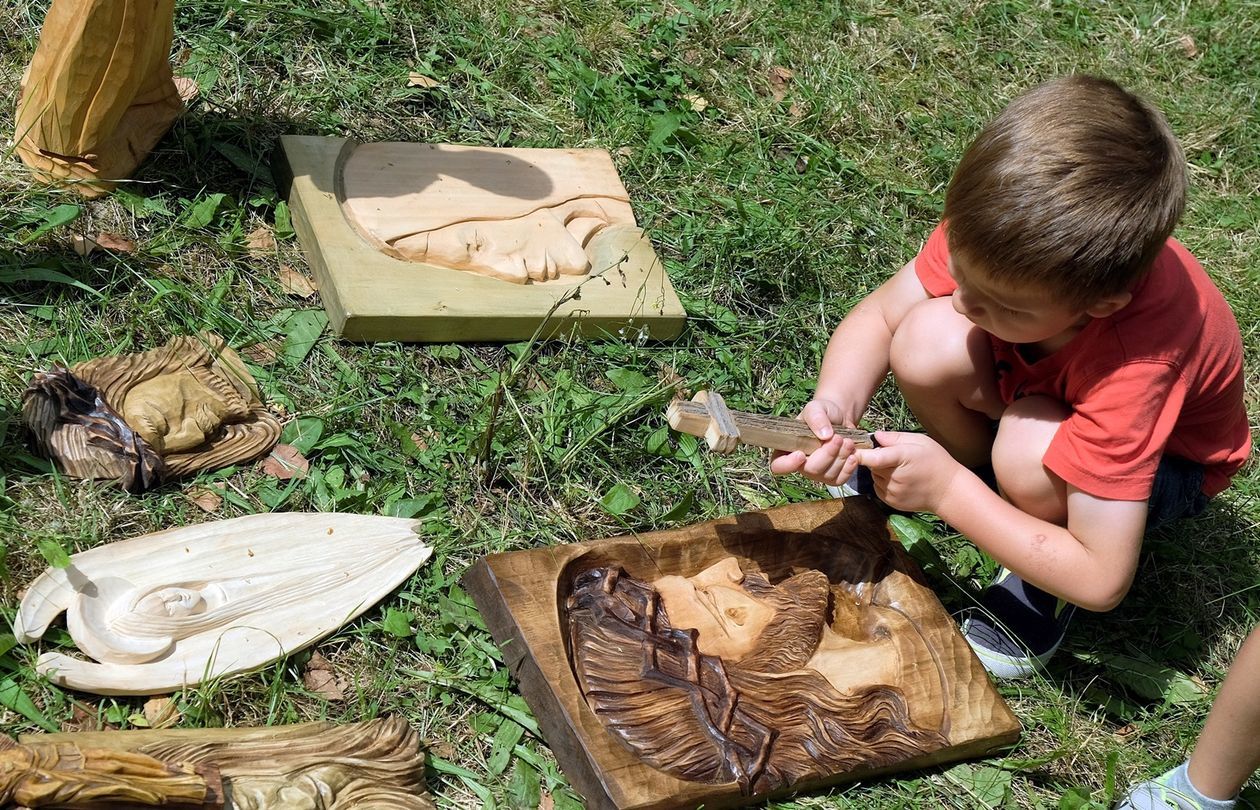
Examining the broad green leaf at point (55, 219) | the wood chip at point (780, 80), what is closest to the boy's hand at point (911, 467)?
the broad green leaf at point (55, 219)

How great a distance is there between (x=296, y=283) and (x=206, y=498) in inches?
26.6

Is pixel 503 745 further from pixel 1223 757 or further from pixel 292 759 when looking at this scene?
pixel 1223 757

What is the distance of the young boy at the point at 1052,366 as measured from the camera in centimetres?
200

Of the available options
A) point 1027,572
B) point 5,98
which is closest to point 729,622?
point 1027,572

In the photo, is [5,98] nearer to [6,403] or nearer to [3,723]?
[6,403]

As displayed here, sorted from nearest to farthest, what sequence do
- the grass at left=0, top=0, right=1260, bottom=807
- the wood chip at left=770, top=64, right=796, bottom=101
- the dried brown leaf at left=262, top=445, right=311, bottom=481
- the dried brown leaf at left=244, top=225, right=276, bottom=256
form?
the grass at left=0, top=0, right=1260, bottom=807 → the dried brown leaf at left=262, top=445, right=311, bottom=481 → the dried brown leaf at left=244, top=225, right=276, bottom=256 → the wood chip at left=770, top=64, right=796, bottom=101

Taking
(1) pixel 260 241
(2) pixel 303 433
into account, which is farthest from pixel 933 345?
(1) pixel 260 241

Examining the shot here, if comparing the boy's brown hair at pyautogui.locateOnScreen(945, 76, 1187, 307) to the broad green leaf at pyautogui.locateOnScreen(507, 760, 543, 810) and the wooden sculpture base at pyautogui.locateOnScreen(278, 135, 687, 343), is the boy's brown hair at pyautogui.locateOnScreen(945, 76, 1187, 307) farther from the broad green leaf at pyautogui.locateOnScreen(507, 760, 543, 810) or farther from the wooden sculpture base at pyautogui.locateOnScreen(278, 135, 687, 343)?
the broad green leaf at pyautogui.locateOnScreen(507, 760, 543, 810)

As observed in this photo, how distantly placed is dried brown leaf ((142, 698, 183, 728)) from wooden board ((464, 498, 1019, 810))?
55cm

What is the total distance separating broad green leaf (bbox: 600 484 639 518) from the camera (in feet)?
8.46

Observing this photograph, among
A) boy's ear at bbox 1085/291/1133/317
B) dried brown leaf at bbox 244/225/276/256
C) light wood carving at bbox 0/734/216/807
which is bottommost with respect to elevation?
dried brown leaf at bbox 244/225/276/256

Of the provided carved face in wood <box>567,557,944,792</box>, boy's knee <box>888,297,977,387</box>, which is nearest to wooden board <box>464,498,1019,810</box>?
carved face in wood <box>567,557,944,792</box>

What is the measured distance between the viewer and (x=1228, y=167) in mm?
4305

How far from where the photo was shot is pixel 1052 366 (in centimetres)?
235
